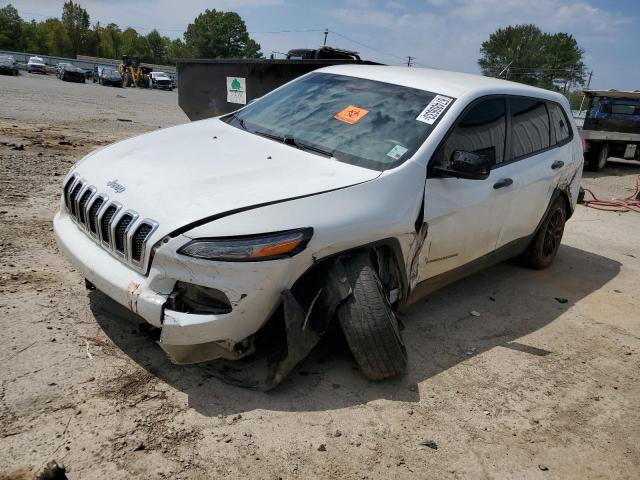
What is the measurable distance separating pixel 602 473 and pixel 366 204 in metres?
1.81

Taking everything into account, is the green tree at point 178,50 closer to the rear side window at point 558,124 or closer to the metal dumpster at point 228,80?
the metal dumpster at point 228,80

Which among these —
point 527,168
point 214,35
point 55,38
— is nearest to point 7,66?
point 527,168

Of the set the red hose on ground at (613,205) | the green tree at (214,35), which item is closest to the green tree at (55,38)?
the green tree at (214,35)

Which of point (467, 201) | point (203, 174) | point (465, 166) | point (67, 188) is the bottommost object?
point (67, 188)

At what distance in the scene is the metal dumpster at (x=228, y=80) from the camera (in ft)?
23.3

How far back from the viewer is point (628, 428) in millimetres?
3061

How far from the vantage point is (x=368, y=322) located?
291cm

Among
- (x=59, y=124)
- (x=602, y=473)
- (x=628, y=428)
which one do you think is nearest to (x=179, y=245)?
(x=602, y=473)

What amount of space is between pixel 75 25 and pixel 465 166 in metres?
101

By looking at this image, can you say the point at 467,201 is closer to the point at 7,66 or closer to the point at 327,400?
the point at 327,400

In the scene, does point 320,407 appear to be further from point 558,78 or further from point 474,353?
point 558,78

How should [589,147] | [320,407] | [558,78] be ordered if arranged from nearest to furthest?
1. [320,407]
2. [589,147]
3. [558,78]

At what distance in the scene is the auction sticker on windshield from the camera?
3.51 m

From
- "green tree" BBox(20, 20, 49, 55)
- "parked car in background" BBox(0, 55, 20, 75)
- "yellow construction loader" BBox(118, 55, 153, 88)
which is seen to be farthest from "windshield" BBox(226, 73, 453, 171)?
"green tree" BBox(20, 20, 49, 55)
